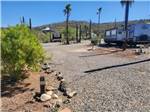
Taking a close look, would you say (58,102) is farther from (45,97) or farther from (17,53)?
(17,53)

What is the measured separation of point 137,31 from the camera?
47719mm

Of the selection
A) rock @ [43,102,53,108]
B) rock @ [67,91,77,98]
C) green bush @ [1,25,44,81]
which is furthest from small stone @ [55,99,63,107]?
green bush @ [1,25,44,81]

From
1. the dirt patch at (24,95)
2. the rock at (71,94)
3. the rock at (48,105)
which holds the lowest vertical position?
the dirt patch at (24,95)

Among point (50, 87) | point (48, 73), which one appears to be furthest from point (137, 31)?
point (50, 87)

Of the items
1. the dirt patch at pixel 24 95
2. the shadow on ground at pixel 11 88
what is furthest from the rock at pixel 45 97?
the shadow on ground at pixel 11 88

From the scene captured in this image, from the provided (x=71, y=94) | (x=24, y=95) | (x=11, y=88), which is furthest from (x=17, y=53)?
(x=71, y=94)

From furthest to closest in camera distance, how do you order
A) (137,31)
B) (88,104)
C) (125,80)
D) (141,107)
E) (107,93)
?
(137,31), (125,80), (107,93), (88,104), (141,107)

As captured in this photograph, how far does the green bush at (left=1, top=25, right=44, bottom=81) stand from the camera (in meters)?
18.1

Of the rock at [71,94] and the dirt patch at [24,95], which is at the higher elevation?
the rock at [71,94]

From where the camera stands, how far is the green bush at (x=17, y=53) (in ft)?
59.5

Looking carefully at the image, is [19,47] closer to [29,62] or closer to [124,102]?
[29,62]

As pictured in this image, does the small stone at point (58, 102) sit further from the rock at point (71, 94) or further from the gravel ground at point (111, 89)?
the rock at point (71, 94)

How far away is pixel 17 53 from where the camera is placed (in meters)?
18.1

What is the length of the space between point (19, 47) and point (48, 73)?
3418 millimetres
